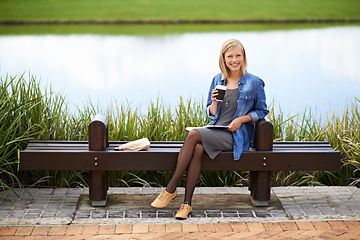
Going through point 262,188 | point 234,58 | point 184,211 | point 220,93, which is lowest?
point 184,211

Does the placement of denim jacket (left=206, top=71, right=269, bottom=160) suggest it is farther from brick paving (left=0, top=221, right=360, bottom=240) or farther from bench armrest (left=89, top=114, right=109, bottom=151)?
bench armrest (left=89, top=114, right=109, bottom=151)

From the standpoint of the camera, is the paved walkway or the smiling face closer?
the paved walkway

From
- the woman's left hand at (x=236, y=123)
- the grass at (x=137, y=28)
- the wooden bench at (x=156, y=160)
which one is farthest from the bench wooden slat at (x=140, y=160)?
the grass at (x=137, y=28)

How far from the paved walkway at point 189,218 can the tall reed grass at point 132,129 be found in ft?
0.89

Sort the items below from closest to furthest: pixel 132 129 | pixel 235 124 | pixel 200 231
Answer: pixel 200 231, pixel 235 124, pixel 132 129

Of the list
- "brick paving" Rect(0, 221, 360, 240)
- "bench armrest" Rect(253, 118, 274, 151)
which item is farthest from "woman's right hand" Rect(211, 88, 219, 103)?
"brick paving" Rect(0, 221, 360, 240)

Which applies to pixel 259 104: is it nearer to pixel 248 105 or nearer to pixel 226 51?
pixel 248 105

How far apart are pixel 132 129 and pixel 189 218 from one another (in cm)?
172

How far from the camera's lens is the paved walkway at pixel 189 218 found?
416cm

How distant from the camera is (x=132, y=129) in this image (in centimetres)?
592

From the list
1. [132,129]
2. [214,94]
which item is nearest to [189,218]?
[214,94]

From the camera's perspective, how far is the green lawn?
35.4 metres

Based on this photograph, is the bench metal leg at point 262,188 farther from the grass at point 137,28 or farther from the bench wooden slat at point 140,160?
the grass at point 137,28

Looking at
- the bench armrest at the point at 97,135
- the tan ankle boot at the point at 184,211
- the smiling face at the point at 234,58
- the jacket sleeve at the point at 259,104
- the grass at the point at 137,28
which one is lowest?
the tan ankle boot at the point at 184,211
